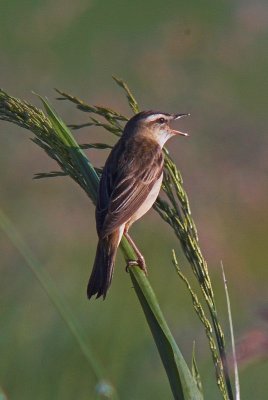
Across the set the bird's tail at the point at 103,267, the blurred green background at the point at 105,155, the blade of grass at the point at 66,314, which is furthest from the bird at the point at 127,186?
the blade of grass at the point at 66,314

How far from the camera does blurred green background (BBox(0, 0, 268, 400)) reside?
6.12 m

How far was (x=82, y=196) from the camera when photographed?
40.4ft

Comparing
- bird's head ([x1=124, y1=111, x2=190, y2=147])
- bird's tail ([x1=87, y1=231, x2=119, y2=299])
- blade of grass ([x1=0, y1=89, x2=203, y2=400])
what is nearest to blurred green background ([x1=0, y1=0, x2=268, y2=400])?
bird's tail ([x1=87, y1=231, x2=119, y2=299])

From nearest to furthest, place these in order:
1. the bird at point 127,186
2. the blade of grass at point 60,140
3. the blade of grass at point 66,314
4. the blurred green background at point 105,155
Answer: the blade of grass at point 66,314
the blade of grass at point 60,140
the bird at point 127,186
the blurred green background at point 105,155

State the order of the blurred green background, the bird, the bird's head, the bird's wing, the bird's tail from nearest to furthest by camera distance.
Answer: the bird's tail < the bird < the bird's wing < the bird's head < the blurred green background

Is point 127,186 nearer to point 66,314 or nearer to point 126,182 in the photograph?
point 126,182

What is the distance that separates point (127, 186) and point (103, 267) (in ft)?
3.23

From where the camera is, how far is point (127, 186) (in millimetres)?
5234

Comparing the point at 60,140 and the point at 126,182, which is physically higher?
the point at 60,140

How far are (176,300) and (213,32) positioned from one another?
7.51 metres

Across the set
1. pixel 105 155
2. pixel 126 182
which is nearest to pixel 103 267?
pixel 126 182

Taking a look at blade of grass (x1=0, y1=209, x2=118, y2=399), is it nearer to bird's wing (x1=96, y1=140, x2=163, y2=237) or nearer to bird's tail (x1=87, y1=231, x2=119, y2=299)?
bird's tail (x1=87, y1=231, x2=119, y2=299)

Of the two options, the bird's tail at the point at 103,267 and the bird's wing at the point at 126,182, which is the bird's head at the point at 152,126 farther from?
the bird's tail at the point at 103,267

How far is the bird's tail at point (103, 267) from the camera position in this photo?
13.4ft
